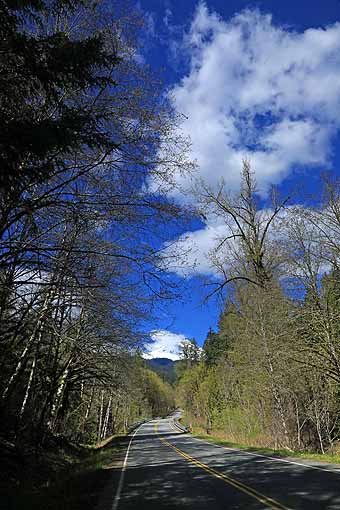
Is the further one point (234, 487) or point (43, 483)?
point (43, 483)

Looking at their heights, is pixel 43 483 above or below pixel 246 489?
below

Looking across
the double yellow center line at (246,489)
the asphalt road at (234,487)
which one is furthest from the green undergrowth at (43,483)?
the double yellow center line at (246,489)

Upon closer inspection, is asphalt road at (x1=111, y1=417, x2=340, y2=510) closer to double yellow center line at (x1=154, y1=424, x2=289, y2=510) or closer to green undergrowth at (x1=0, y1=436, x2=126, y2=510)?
double yellow center line at (x1=154, y1=424, x2=289, y2=510)

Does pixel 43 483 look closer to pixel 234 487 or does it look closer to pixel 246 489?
pixel 234 487

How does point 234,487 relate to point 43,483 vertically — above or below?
above

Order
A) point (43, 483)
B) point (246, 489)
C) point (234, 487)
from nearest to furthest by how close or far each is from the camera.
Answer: point (246, 489)
point (234, 487)
point (43, 483)

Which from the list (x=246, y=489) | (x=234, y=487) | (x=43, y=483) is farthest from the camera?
(x=43, y=483)

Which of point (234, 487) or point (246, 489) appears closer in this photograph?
point (246, 489)

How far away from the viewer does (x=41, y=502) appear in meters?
6.92

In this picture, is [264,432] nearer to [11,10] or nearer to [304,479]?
[304,479]

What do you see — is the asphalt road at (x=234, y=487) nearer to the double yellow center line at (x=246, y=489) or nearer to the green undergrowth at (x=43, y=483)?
the double yellow center line at (x=246, y=489)

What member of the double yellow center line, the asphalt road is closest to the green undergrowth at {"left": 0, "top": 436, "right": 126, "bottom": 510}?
the asphalt road

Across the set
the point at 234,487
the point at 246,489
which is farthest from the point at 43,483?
the point at 246,489

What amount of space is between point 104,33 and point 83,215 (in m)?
2.97
